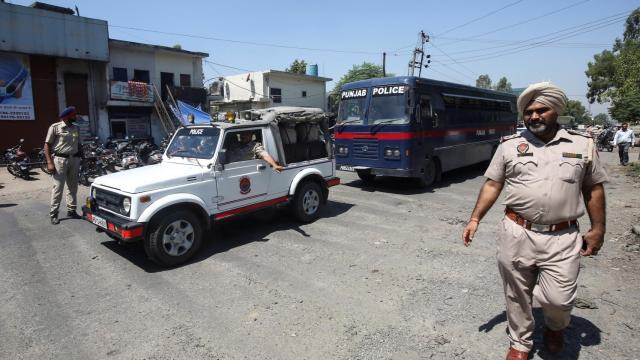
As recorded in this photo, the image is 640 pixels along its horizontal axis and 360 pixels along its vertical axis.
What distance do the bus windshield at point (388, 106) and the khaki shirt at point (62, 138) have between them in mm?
6790

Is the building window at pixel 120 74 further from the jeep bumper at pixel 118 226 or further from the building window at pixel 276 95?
the jeep bumper at pixel 118 226

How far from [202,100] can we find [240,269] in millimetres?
20163

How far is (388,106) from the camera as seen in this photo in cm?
1002

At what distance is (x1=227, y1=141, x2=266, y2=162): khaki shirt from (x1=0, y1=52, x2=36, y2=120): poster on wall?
52.8ft

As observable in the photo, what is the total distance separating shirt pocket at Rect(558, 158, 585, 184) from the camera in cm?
264

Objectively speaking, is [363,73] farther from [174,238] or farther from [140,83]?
[174,238]

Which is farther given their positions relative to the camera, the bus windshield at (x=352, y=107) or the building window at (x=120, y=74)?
the building window at (x=120, y=74)

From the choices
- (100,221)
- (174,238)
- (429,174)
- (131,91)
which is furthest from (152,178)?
(131,91)

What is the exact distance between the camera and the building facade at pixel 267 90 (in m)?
29.0

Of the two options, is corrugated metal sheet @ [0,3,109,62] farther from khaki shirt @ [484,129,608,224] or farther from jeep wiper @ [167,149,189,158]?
khaki shirt @ [484,129,608,224]

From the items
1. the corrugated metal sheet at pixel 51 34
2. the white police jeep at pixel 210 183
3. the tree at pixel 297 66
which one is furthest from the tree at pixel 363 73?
the white police jeep at pixel 210 183

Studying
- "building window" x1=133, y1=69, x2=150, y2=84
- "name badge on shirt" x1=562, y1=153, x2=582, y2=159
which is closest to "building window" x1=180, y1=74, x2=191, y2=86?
"building window" x1=133, y1=69, x2=150, y2=84

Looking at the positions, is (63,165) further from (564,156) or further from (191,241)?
(564,156)

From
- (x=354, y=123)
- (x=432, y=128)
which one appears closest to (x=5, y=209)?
(x=354, y=123)
